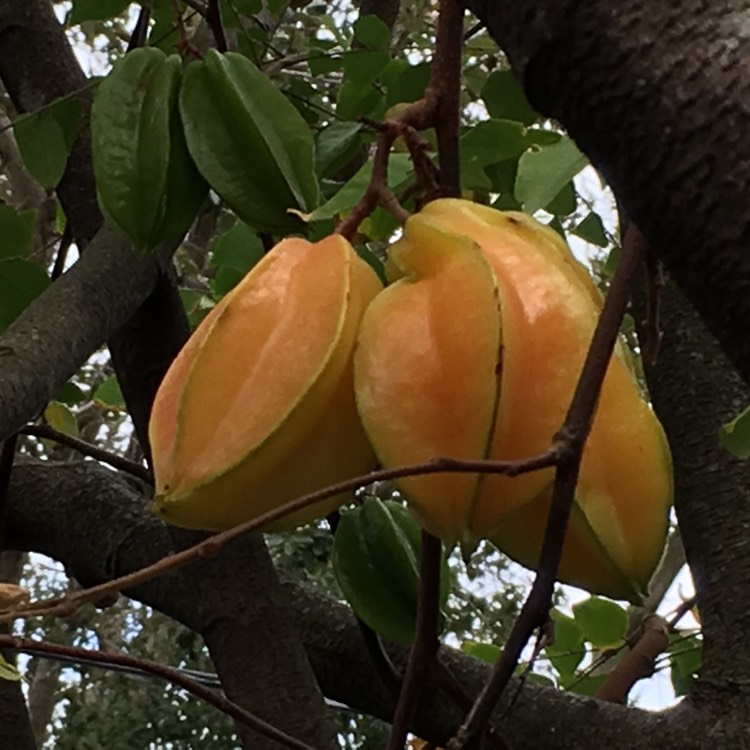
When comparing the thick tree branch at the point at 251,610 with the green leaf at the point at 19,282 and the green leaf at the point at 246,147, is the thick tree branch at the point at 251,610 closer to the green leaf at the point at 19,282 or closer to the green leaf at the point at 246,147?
the green leaf at the point at 19,282

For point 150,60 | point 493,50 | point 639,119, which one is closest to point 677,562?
point 493,50

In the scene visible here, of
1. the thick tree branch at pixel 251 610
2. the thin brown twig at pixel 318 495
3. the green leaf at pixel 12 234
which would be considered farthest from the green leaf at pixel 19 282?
the thin brown twig at pixel 318 495

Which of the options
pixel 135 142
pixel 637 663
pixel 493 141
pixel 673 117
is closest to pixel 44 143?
pixel 135 142

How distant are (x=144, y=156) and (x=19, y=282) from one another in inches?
8.9

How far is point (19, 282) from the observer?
2.39ft

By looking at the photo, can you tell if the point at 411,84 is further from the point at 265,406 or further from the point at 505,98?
the point at 265,406

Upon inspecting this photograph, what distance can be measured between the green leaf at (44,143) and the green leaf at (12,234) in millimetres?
41

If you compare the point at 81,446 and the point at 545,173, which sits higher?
the point at 81,446

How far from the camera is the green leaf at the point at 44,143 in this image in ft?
2.31

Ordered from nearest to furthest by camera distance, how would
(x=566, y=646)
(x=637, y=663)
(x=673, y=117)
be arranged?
(x=673, y=117)
(x=637, y=663)
(x=566, y=646)

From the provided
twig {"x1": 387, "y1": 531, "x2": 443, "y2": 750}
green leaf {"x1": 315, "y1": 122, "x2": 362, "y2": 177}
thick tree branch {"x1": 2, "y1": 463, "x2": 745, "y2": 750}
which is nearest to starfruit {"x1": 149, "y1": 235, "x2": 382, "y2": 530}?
twig {"x1": 387, "y1": 531, "x2": 443, "y2": 750}

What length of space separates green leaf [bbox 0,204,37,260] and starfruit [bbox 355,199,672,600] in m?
0.43

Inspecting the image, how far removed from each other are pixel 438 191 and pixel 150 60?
199 millimetres

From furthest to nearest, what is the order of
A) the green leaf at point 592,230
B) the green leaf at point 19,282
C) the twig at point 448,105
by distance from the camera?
the green leaf at point 592,230
the green leaf at point 19,282
the twig at point 448,105
